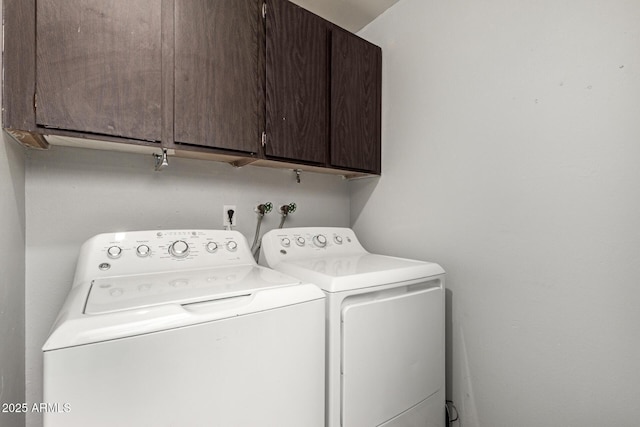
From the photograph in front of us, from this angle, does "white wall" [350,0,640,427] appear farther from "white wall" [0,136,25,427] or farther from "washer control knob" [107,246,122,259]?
"white wall" [0,136,25,427]

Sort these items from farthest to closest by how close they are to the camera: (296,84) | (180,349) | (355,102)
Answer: (355,102) < (296,84) < (180,349)

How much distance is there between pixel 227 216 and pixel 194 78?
0.70 m

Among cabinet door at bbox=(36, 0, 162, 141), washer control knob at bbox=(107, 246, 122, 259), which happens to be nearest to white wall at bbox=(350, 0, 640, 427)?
cabinet door at bbox=(36, 0, 162, 141)

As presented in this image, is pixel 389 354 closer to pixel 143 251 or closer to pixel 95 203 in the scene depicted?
pixel 143 251

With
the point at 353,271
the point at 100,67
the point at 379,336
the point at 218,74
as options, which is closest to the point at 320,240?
the point at 353,271

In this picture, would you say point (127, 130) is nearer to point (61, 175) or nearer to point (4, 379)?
point (61, 175)

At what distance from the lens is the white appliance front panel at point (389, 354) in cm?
103

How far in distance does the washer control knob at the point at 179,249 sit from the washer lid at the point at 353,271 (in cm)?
40

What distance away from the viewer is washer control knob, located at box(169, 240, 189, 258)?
122 cm

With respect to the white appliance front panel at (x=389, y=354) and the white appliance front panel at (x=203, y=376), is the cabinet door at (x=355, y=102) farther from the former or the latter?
the white appliance front panel at (x=203, y=376)

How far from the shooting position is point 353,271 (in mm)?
1165

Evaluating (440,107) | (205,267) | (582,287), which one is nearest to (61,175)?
(205,267)

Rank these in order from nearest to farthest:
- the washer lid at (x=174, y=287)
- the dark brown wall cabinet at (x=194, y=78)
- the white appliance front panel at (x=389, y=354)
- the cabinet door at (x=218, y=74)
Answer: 1. the washer lid at (x=174, y=287)
2. the dark brown wall cabinet at (x=194, y=78)
3. the white appliance front panel at (x=389, y=354)
4. the cabinet door at (x=218, y=74)

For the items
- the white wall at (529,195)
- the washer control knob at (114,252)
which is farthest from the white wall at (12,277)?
the white wall at (529,195)
